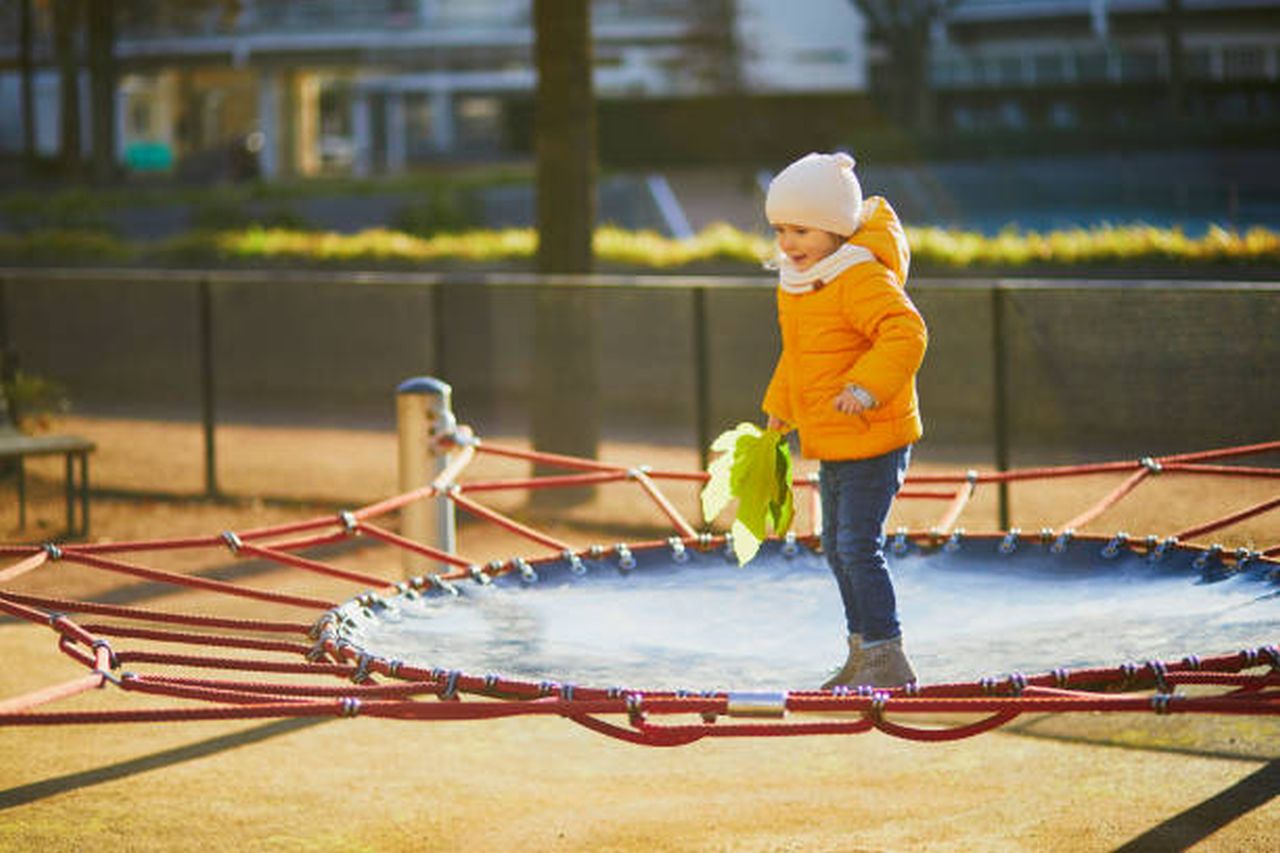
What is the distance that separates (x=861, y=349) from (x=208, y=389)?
958 cm

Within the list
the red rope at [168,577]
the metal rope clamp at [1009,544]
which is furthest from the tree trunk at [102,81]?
the red rope at [168,577]

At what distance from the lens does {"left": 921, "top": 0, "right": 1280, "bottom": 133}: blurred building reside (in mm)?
46000

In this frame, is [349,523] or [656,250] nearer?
[349,523]

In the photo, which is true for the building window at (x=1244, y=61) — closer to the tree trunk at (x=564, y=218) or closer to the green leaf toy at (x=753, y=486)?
the tree trunk at (x=564, y=218)

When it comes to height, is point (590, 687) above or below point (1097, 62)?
below

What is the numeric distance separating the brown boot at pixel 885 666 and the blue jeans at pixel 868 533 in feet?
0.11

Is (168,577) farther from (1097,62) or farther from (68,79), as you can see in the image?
(1097,62)

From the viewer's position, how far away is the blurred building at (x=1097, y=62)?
46000mm

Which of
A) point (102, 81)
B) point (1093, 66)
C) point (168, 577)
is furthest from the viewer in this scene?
point (1093, 66)

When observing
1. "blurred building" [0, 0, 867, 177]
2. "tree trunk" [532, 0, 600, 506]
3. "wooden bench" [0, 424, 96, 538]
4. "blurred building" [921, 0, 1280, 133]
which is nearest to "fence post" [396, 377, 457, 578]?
"wooden bench" [0, 424, 96, 538]

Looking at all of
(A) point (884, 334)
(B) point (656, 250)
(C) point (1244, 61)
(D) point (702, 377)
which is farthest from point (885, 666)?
(C) point (1244, 61)

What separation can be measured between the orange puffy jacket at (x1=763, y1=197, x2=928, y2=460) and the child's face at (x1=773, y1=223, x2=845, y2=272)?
0.09 meters

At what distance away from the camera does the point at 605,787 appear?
8.01 m

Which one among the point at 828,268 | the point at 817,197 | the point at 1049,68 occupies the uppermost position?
the point at 1049,68
